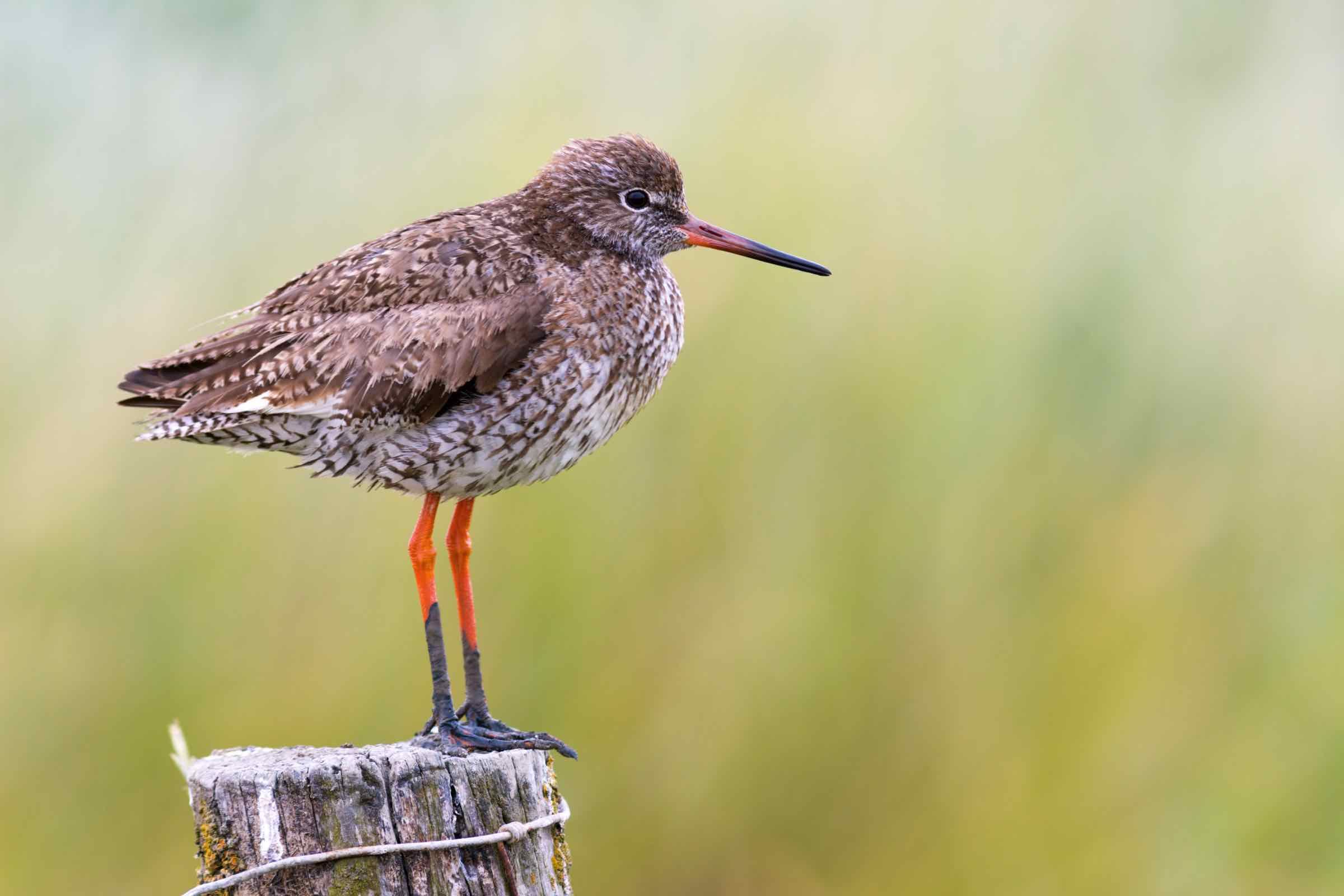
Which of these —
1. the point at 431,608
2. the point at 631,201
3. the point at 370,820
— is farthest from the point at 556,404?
the point at 370,820

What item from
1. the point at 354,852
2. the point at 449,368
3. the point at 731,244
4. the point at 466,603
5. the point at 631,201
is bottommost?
the point at 354,852

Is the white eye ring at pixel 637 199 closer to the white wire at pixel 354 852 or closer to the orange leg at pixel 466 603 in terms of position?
the orange leg at pixel 466 603

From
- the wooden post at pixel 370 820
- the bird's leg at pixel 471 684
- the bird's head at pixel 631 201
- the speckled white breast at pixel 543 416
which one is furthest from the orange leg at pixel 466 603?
the bird's head at pixel 631 201

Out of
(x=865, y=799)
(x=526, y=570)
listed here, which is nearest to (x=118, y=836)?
(x=526, y=570)

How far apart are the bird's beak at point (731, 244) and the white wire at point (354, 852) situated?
1838 mm

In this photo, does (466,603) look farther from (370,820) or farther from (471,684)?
(370,820)

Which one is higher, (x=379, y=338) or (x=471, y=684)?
(x=379, y=338)

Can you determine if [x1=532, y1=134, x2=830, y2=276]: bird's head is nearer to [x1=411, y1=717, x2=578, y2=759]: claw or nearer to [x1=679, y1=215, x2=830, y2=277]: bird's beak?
[x1=679, y1=215, x2=830, y2=277]: bird's beak

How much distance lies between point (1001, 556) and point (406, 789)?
2307 millimetres

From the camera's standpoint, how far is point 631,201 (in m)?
3.88

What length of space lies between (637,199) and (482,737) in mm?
1562

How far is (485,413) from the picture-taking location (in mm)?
3365

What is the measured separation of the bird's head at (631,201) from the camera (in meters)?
3.82

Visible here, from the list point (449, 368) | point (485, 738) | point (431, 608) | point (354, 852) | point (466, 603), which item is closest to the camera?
point (354, 852)
